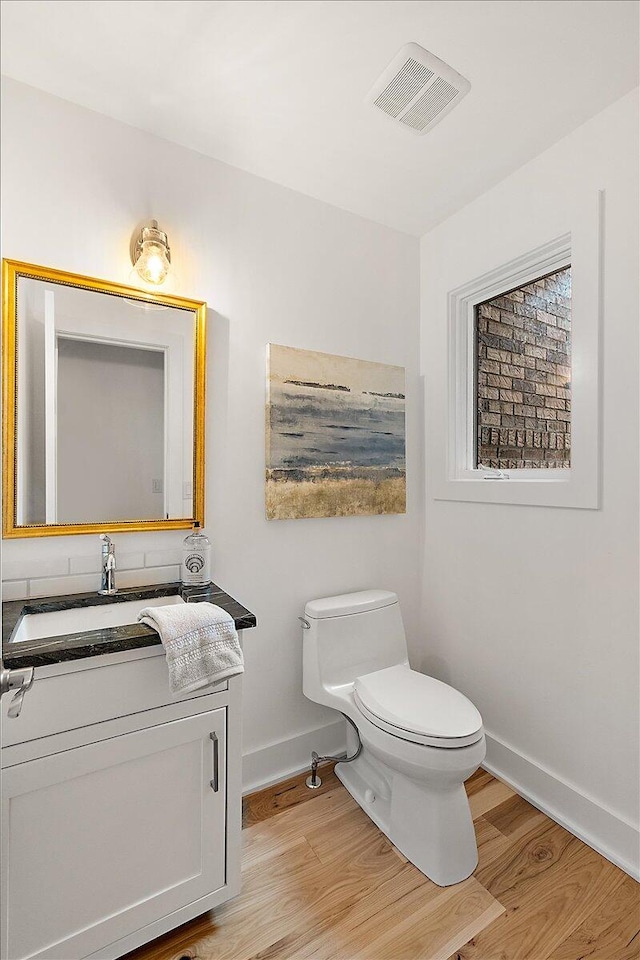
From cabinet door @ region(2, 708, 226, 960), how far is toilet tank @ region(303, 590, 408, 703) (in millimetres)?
613

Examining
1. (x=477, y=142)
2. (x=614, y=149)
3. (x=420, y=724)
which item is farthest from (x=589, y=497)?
(x=477, y=142)

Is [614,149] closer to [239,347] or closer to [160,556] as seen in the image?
[239,347]

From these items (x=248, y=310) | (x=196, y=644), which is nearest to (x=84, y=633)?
(x=196, y=644)

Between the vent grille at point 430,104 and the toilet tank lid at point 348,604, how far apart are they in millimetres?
1704

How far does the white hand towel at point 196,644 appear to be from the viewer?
1.16 meters

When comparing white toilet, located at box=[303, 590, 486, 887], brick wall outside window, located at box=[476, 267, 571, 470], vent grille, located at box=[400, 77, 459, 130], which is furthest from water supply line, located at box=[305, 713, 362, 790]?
vent grille, located at box=[400, 77, 459, 130]

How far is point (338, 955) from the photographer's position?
4.05 ft

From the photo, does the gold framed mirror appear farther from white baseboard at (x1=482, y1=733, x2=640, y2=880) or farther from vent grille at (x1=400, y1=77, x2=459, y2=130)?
white baseboard at (x1=482, y1=733, x2=640, y2=880)

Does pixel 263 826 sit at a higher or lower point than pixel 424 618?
Result: lower

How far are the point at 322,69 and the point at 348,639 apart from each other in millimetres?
1878

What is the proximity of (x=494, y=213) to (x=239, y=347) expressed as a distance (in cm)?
116

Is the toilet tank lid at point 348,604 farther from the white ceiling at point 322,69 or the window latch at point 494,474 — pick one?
the white ceiling at point 322,69

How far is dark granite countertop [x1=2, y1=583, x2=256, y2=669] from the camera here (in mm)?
1052

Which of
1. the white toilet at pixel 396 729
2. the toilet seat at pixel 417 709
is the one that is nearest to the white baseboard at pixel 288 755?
the white toilet at pixel 396 729
